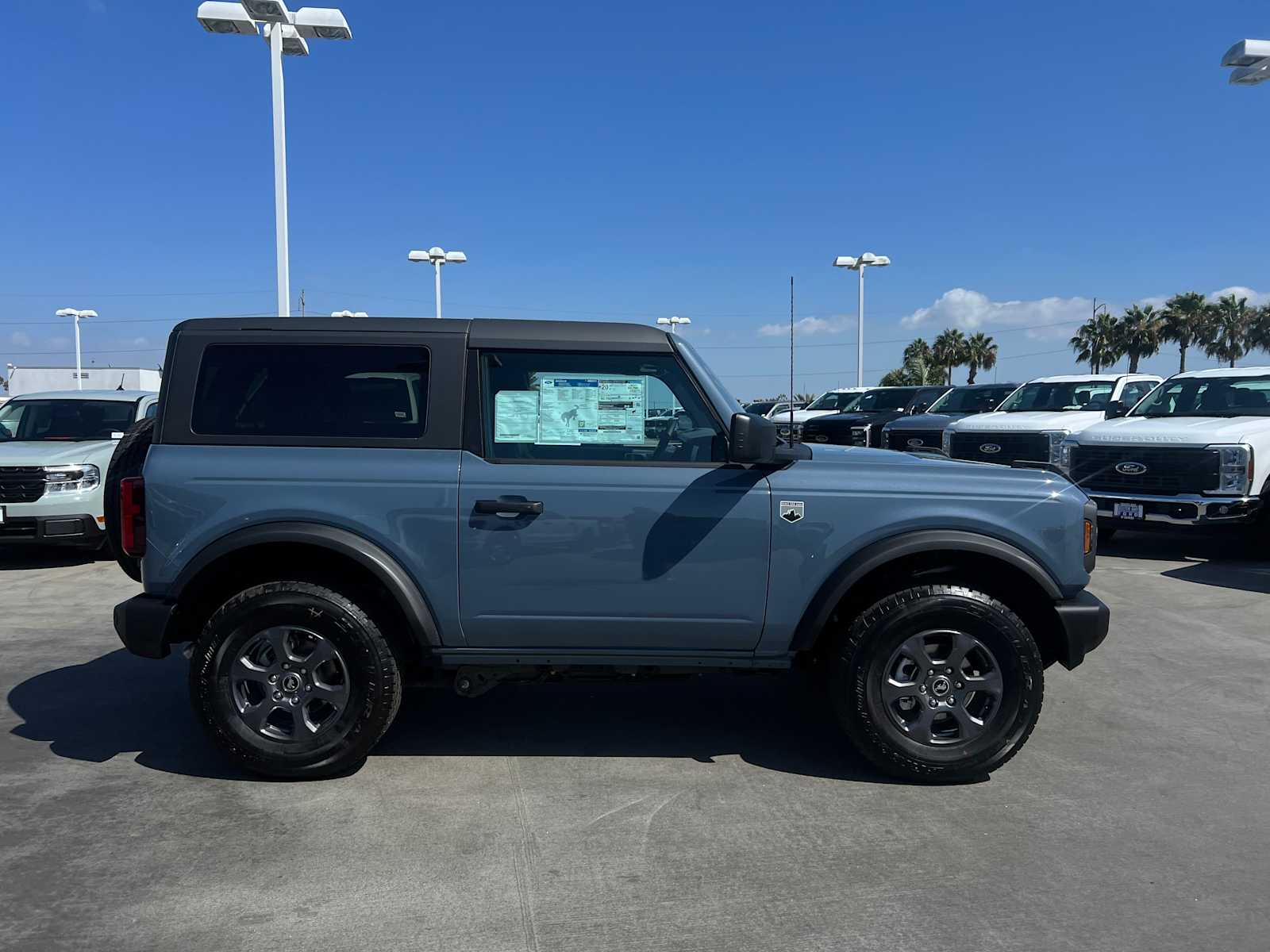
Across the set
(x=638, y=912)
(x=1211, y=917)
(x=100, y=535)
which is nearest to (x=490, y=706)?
(x=638, y=912)

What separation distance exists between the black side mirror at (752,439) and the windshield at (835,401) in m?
19.0

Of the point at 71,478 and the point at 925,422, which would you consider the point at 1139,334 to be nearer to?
the point at 925,422

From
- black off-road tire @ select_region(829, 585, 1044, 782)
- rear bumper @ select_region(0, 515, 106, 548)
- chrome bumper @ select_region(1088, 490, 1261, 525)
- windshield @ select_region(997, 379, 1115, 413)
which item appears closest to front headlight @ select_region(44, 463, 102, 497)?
rear bumper @ select_region(0, 515, 106, 548)

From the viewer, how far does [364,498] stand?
390 centimetres

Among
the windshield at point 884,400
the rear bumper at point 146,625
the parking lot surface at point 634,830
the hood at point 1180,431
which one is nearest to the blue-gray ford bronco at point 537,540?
the rear bumper at point 146,625

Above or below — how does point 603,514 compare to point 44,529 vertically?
above

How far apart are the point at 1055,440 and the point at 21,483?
11.6 metres

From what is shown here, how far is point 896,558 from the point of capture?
391 centimetres

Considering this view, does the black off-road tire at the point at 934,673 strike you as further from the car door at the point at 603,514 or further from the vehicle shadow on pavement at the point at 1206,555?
the vehicle shadow on pavement at the point at 1206,555

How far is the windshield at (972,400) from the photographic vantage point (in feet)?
54.3

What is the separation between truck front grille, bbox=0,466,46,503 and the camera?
348 inches

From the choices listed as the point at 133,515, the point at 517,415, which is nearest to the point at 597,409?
the point at 517,415

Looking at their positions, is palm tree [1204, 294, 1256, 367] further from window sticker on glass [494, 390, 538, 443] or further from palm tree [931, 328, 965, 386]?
window sticker on glass [494, 390, 538, 443]

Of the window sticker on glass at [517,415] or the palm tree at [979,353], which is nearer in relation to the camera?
the window sticker on glass at [517,415]
